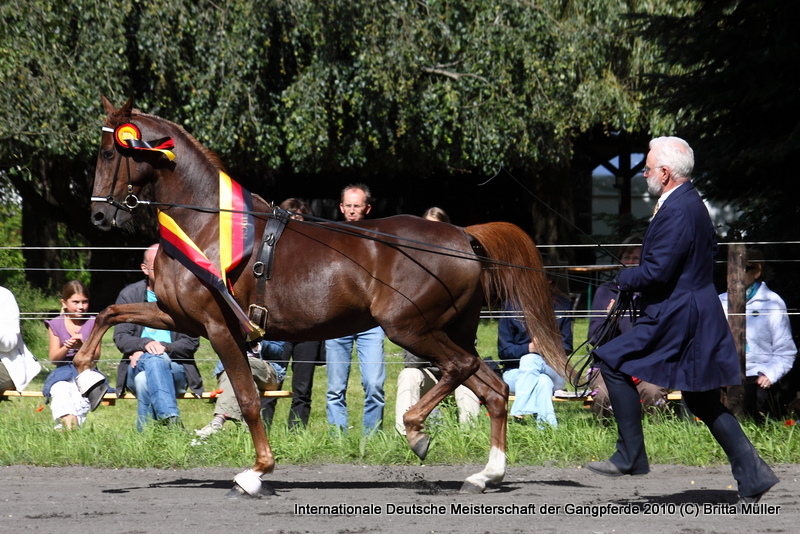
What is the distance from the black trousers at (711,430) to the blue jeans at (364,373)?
2.69 m

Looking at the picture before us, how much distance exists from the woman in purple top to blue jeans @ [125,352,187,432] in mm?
448

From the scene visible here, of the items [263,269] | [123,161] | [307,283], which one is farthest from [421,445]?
[123,161]

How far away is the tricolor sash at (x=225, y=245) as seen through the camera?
5633mm

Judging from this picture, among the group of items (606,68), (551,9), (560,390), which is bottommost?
(560,390)

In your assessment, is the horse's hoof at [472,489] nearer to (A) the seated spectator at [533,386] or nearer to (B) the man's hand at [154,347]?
(A) the seated spectator at [533,386]

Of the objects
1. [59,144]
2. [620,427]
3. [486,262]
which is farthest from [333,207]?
[620,427]

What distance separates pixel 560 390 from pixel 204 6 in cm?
762

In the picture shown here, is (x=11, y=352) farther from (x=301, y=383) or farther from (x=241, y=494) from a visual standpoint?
(x=241, y=494)

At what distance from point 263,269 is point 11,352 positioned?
3141mm

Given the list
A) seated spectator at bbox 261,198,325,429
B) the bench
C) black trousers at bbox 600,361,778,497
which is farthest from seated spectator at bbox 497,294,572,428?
black trousers at bbox 600,361,778,497

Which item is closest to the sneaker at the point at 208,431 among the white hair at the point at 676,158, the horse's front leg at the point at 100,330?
the horse's front leg at the point at 100,330

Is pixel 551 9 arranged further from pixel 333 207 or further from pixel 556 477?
pixel 556 477

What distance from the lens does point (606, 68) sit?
13.7 m

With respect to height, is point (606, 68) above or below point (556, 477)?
above
